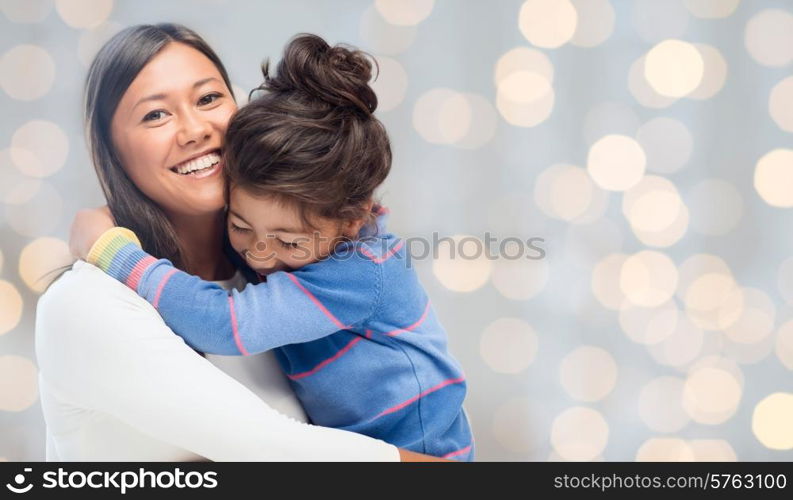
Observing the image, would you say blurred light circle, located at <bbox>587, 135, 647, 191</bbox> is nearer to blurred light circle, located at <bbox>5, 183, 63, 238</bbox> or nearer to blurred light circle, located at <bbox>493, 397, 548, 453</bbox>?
blurred light circle, located at <bbox>493, 397, 548, 453</bbox>

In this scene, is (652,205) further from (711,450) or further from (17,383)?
(17,383)

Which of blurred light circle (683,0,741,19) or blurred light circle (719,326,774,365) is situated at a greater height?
blurred light circle (683,0,741,19)

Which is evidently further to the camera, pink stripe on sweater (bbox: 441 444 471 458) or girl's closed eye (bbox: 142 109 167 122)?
pink stripe on sweater (bbox: 441 444 471 458)

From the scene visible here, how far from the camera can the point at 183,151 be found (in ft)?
3.49

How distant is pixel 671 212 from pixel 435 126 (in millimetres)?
658

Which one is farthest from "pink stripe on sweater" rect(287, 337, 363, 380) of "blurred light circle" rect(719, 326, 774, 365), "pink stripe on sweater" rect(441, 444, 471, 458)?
"blurred light circle" rect(719, 326, 774, 365)

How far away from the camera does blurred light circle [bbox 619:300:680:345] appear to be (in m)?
2.09

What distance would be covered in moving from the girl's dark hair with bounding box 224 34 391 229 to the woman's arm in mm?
236

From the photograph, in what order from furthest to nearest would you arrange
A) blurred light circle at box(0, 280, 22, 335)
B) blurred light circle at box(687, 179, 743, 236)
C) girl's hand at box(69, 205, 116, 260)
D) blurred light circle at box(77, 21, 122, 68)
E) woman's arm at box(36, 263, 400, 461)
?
blurred light circle at box(687, 179, 743, 236) → blurred light circle at box(0, 280, 22, 335) → blurred light circle at box(77, 21, 122, 68) → girl's hand at box(69, 205, 116, 260) → woman's arm at box(36, 263, 400, 461)

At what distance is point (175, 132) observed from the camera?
105 cm

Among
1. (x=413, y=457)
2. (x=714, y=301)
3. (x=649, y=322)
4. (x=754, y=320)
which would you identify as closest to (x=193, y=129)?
(x=413, y=457)

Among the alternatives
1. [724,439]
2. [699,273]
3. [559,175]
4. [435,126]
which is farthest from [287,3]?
[724,439]

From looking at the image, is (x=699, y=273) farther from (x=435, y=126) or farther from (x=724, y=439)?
(x=435, y=126)

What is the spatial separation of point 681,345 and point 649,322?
0.35 feet
